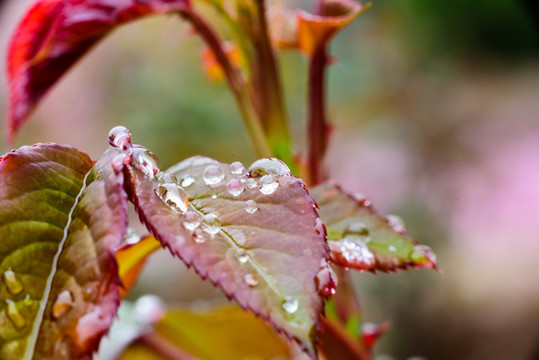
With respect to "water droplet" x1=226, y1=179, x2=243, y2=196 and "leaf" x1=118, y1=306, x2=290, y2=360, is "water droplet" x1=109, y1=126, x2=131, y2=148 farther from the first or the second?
"leaf" x1=118, y1=306, x2=290, y2=360

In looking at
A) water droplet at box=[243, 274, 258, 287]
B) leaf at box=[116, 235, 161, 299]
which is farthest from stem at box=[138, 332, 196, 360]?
water droplet at box=[243, 274, 258, 287]

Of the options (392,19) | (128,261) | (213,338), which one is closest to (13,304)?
(128,261)

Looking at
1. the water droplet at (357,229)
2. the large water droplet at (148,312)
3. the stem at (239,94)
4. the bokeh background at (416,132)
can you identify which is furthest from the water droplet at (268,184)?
the bokeh background at (416,132)

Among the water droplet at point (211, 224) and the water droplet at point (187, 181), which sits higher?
the water droplet at point (187, 181)

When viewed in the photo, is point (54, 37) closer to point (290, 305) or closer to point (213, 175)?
point (213, 175)

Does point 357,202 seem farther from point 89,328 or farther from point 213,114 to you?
point 213,114

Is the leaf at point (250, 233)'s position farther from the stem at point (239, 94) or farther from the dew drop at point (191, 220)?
the stem at point (239, 94)

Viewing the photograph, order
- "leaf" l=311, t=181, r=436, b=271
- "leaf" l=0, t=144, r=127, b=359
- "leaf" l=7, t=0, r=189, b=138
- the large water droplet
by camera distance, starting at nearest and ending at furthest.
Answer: "leaf" l=0, t=144, r=127, b=359, "leaf" l=311, t=181, r=436, b=271, "leaf" l=7, t=0, r=189, b=138, the large water droplet
